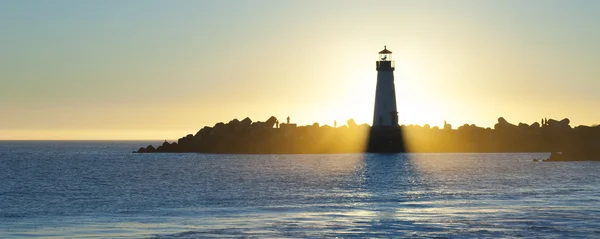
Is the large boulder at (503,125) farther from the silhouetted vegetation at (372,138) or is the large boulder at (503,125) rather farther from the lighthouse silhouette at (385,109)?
the lighthouse silhouette at (385,109)

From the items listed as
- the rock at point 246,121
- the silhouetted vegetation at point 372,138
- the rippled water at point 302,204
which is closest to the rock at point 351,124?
the silhouetted vegetation at point 372,138

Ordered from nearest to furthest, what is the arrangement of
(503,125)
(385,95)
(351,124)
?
(385,95)
(351,124)
(503,125)

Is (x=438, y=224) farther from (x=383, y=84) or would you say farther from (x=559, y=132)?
(x=559, y=132)

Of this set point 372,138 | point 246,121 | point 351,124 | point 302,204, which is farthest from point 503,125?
point 302,204

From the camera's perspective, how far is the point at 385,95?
112m

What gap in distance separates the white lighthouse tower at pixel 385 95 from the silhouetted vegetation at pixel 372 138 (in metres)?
3.58

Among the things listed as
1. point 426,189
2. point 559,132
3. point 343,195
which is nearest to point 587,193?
point 426,189

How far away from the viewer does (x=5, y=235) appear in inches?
1342

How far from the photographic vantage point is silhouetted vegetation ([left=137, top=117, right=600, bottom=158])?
127750 mm

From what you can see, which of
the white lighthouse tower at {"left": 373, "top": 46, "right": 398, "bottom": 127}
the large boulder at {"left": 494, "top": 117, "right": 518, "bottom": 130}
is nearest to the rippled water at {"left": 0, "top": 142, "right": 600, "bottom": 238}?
the white lighthouse tower at {"left": 373, "top": 46, "right": 398, "bottom": 127}

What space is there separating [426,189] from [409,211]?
16.9m

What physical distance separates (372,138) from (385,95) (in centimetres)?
1255

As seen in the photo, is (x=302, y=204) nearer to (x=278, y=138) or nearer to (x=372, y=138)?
(x=372, y=138)

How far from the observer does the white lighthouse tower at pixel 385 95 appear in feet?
370
